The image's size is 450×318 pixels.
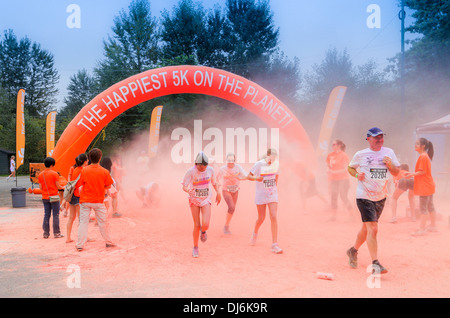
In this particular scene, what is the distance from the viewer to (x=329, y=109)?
41.7ft

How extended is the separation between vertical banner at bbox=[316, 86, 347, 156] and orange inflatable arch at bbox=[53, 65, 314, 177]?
1825 mm

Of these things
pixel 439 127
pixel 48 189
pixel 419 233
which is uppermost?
pixel 439 127

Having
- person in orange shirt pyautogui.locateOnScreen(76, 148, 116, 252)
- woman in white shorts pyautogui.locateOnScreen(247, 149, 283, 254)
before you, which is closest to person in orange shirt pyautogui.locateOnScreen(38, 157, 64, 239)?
person in orange shirt pyautogui.locateOnScreen(76, 148, 116, 252)

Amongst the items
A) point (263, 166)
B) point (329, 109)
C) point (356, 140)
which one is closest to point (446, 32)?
point (356, 140)

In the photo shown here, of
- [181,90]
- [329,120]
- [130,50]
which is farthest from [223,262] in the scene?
[130,50]

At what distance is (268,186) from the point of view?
6.15 meters

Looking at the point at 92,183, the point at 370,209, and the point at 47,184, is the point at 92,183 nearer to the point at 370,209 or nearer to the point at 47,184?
the point at 47,184

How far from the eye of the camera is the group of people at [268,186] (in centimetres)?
488

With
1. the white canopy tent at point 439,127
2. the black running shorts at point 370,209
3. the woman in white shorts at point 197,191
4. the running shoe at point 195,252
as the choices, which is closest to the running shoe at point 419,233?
the black running shorts at point 370,209

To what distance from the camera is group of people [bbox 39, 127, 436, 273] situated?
4.88 meters

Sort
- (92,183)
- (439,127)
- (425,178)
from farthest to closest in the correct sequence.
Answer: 1. (439,127)
2. (425,178)
3. (92,183)

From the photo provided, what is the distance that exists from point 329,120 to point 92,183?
848 centimetres
